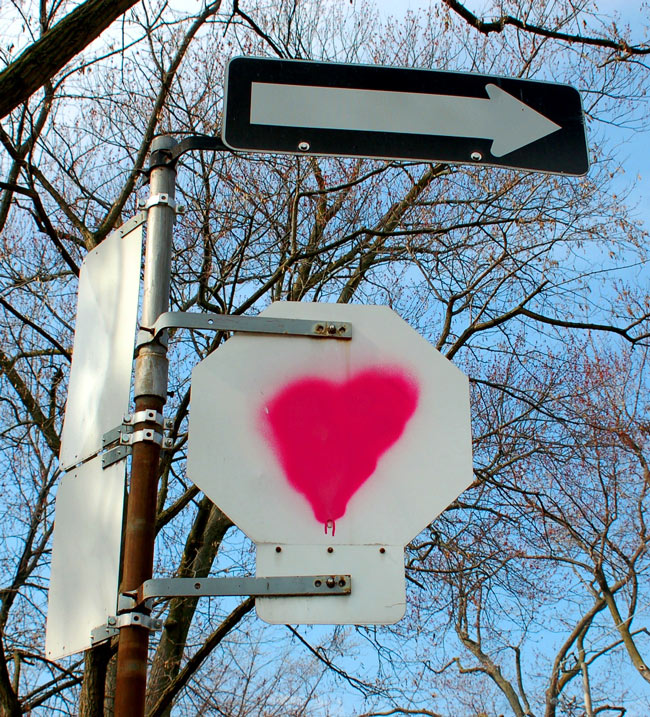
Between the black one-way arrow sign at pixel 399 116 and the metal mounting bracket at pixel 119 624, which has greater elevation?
the black one-way arrow sign at pixel 399 116

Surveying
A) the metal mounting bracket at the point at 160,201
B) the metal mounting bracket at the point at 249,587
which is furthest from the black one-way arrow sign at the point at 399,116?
the metal mounting bracket at the point at 249,587

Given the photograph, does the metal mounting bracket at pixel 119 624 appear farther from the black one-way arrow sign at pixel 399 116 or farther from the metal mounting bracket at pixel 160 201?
the black one-way arrow sign at pixel 399 116

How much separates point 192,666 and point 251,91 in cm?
572

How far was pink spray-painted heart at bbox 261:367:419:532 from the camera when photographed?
2.24 metres

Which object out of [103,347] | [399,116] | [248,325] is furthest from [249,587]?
[399,116]

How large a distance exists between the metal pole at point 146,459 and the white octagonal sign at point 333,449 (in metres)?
0.18

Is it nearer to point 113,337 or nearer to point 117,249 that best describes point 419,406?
point 113,337

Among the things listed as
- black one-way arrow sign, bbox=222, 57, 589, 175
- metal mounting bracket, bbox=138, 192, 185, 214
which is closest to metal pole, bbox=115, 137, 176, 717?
metal mounting bracket, bbox=138, 192, 185, 214

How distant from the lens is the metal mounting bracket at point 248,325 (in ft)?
7.86

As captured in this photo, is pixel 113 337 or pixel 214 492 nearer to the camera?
pixel 214 492

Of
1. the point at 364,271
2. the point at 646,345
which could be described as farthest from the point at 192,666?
the point at 646,345

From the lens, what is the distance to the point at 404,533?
7.24 ft

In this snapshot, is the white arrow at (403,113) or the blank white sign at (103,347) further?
the white arrow at (403,113)

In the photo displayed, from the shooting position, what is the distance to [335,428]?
233 cm
